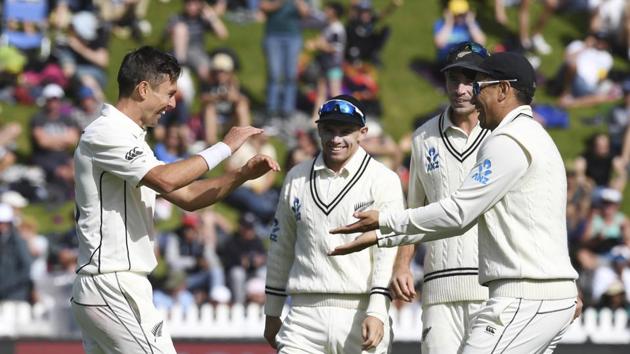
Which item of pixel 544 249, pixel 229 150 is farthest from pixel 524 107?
pixel 229 150

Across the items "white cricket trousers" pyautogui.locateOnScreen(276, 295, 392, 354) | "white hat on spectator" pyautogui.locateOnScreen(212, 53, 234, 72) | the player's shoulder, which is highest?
"white hat on spectator" pyautogui.locateOnScreen(212, 53, 234, 72)

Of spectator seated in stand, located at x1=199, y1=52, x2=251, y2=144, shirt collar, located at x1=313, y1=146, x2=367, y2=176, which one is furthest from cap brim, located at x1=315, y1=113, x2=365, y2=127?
spectator seated in stand, located at x1=199, y1=52, x2=251, y2=144

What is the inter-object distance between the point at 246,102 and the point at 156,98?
11.1m

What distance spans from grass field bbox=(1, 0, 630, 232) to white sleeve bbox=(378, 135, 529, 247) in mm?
11765

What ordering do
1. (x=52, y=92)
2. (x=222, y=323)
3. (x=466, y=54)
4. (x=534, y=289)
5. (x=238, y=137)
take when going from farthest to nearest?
(x=52, y=92) < (x=222, y=323) < (x=466, y=54) < (x=238, y=137) < (x=534, y=289)

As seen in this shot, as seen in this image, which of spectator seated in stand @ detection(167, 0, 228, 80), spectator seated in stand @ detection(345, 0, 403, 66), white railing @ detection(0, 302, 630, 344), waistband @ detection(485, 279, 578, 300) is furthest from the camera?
spectator seated in stand @ detection(345, 0, 403, 66)

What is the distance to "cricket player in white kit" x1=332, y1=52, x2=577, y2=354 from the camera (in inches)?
257

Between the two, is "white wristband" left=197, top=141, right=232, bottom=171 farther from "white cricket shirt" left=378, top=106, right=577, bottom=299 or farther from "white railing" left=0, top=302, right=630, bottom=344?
"white railing" left=0, top=302, right=630, bottom=344

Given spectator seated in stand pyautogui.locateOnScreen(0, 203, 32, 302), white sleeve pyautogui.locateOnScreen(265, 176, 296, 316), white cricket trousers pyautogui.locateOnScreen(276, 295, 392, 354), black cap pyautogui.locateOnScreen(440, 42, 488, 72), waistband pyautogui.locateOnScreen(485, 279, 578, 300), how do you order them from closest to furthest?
waistband pyautogui.locateOnScreen(485, 279, 578, 300) < black cap pyautogui.locateOnScreen(440, 42, 488, 72) < white cricket trousers pyautogui.locateOnScreen(276, 295, 392, 354) < white sleeve pyautogui.locateOnScreen(265, 176, 296, 316) < spectator seated in stand pyautogui.locateOnScreen(0, 203, 32, 302)

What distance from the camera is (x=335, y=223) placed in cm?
812

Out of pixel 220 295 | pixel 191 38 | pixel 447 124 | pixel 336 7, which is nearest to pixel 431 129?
pixel 447 124

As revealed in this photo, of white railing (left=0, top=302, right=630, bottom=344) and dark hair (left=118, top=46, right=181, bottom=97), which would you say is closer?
dark hair (left=118, top=46, right=181, bottom=97)

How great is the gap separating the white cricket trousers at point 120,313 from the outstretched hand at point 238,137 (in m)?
0.84

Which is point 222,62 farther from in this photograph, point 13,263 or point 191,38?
point 13,263
